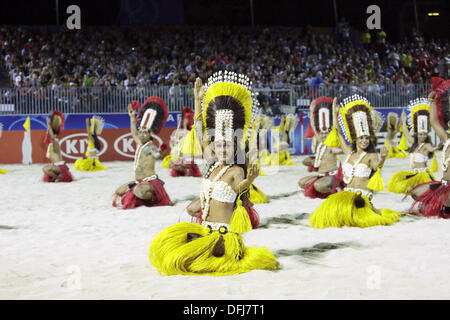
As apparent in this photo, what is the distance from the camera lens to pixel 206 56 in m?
21.8

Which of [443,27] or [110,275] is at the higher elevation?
[443,27]

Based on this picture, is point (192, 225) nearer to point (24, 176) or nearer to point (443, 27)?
point (24, 176)

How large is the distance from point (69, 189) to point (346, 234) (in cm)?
643

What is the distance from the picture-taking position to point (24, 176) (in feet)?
44.7

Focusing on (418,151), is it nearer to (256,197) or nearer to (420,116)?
(420,116)

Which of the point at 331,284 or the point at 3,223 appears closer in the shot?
the point at 331,284

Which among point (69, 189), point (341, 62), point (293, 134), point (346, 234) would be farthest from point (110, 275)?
point (341, 62)

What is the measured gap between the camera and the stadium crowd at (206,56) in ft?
63.3

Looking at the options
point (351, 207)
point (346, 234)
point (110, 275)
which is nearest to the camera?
point (110, 275)

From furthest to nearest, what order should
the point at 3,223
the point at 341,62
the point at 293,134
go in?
the point at 341,62, the point at 293,134, the point at 3,223

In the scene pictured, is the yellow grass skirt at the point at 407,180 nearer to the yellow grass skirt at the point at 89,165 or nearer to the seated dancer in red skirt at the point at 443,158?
the seated dancer in red skirt at the point at 443,158

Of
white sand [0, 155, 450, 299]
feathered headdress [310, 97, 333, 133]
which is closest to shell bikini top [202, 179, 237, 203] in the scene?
white sand [0, 155, 450, 299]

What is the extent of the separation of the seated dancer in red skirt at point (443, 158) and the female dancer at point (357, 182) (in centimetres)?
51

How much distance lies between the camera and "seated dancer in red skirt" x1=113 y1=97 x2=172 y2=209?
837 centimetres
